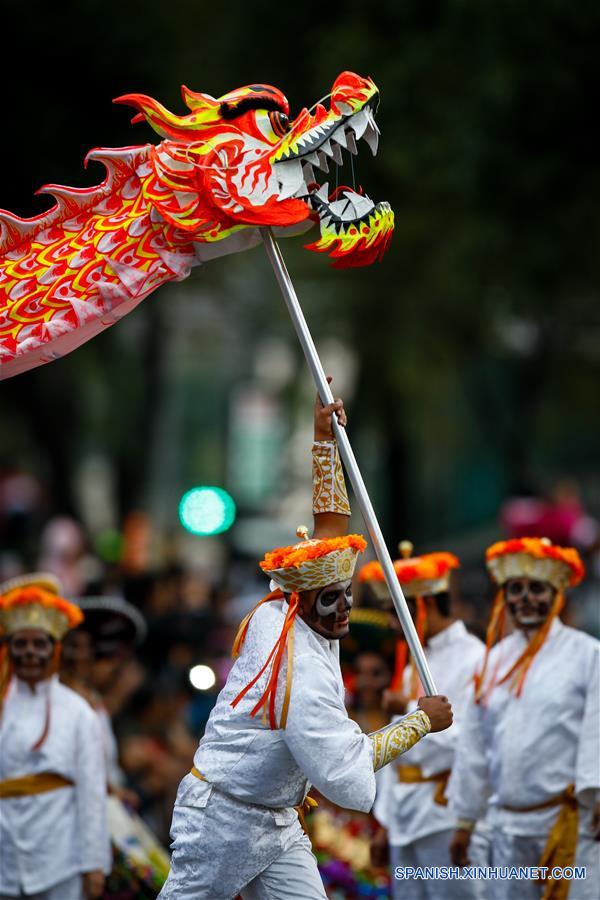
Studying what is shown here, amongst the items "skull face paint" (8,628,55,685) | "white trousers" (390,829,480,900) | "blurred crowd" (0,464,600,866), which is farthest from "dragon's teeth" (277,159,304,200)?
"blurred crowd" (0,464,600,866)

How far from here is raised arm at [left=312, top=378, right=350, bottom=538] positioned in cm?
679

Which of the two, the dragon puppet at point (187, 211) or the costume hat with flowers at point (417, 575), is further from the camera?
the costume hat with flowers at point (417, 575)

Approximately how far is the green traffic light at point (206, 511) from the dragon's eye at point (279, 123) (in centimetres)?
719

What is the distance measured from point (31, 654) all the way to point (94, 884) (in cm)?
118

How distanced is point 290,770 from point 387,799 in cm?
264

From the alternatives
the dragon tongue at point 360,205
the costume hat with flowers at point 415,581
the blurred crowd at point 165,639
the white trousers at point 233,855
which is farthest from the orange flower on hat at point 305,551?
the blurred crowd at point 165,639

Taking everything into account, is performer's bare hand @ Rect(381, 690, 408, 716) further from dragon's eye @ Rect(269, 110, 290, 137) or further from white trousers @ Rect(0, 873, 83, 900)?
dragon's eye @ Rect(269, 110, 290, 137)

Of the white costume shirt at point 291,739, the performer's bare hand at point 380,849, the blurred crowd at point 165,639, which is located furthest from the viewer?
the blurred crowd at point 165,639

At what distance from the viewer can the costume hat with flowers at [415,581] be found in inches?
352

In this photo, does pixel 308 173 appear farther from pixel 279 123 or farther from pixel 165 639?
pixel 165 639

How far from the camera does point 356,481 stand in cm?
658

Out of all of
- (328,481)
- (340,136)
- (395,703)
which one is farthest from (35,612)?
(340,136)

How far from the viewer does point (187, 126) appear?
6.81 metres

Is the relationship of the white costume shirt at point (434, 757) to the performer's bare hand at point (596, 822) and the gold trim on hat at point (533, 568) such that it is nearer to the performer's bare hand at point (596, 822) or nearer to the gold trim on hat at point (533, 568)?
the gold trim on hat at point (533, 568)
